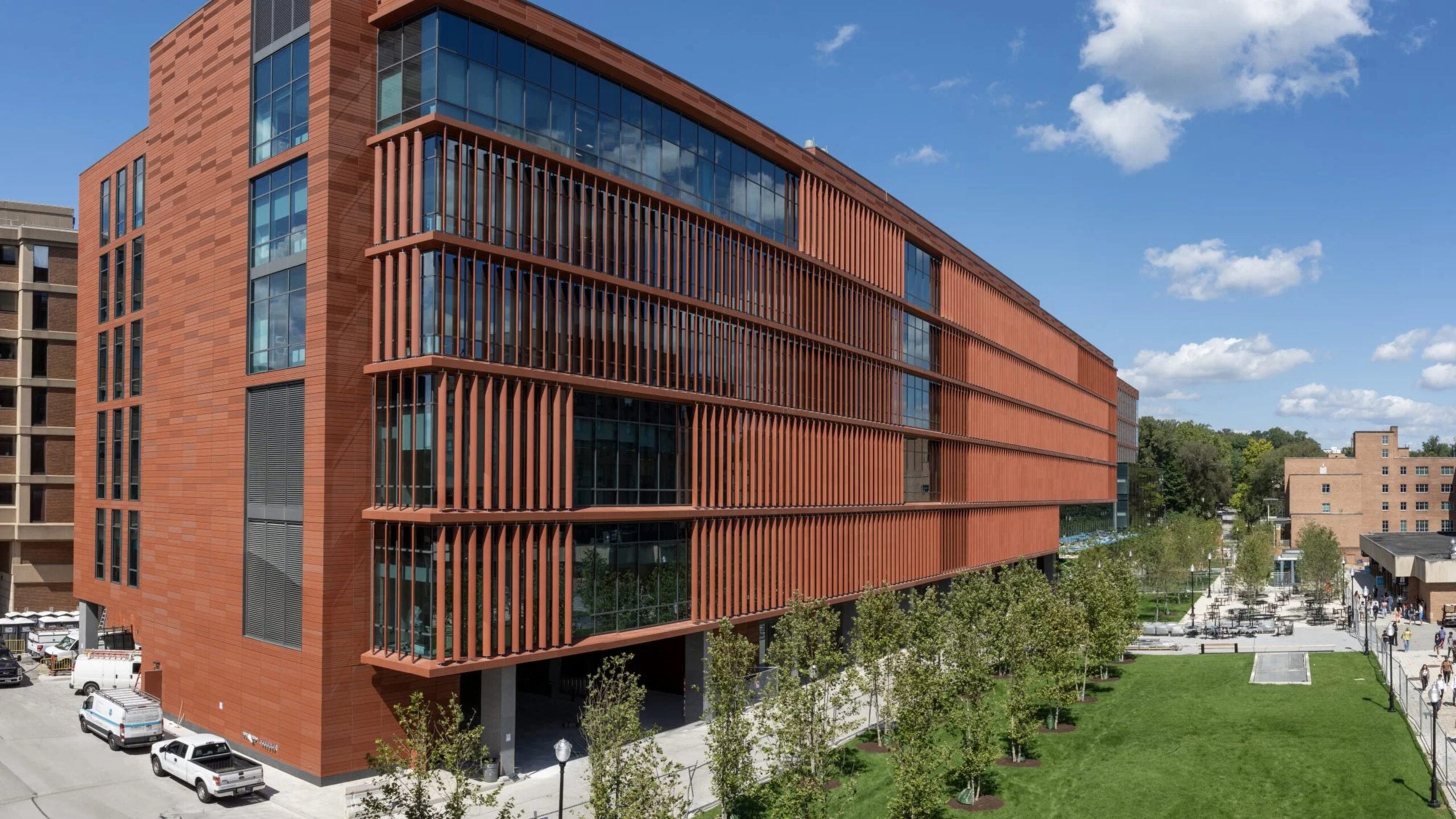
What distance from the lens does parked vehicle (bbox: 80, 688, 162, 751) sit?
37.7 m

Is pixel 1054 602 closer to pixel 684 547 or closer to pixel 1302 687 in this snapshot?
pixel 1302 687

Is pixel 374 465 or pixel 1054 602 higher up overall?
pixel 374 465

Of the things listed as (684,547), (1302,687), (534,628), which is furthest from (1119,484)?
(534,628)

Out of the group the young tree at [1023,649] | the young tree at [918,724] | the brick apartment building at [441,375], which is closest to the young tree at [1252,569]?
the young tree at [1023,649]

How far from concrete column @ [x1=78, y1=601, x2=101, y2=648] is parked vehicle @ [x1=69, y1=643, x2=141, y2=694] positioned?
407 inches

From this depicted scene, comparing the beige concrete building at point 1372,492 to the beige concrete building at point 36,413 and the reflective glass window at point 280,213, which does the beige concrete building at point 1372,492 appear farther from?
the beige concrete building at point 36,413

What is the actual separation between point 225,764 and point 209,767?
43 centimetres

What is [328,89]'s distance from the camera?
34.4 metres

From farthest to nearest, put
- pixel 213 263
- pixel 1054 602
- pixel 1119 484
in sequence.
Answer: pixel 1119 484 → pixel 1054 602 → pixel 213 263

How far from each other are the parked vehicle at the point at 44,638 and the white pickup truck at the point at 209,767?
2811cm

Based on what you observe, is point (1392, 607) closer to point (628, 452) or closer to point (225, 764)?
point (628, 452)

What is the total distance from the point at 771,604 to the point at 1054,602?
1273 cm

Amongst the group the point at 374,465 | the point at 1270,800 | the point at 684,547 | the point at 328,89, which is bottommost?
the point at 1270,800

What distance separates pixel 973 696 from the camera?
1464 inches
